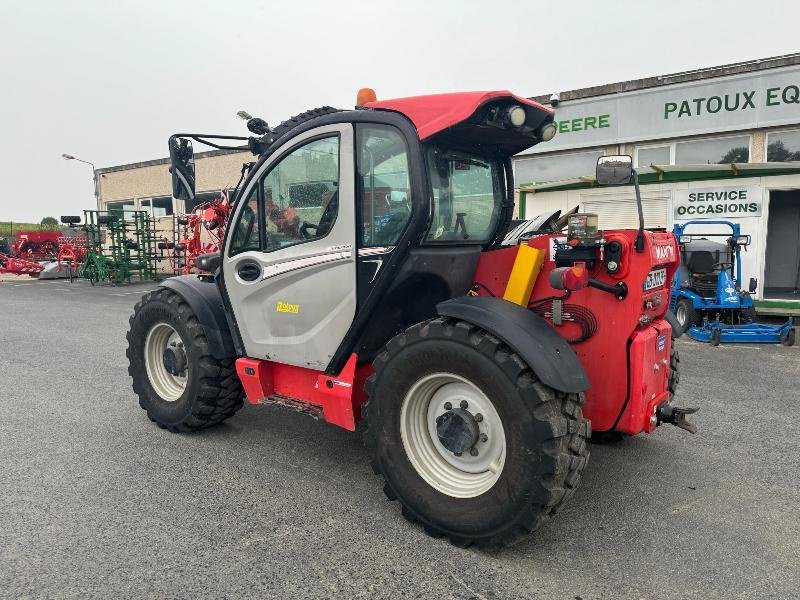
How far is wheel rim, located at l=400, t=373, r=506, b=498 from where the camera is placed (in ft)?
9.75

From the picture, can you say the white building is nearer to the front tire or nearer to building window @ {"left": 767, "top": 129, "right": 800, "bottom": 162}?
building window @ {"left": 767, "top": 129, "right": 800, "bottom": 162}

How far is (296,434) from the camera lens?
14.9 ft

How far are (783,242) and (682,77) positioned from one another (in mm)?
5035

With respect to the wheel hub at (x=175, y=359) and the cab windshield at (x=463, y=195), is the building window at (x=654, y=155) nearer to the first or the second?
the cab windshield at (x=463, y=195)

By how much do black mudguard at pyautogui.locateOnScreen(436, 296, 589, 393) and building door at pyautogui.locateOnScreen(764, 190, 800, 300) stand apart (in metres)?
13.5

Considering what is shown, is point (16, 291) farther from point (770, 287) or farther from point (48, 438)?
point (770, 287)

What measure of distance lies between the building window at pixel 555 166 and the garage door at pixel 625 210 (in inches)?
85.5

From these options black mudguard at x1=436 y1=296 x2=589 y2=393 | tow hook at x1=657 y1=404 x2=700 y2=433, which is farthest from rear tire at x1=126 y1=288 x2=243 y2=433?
tow hook at x1=657 y1=404 x2=700 y2=433

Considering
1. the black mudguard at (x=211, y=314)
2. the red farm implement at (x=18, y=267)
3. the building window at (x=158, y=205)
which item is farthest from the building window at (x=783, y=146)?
the red farm implement at (x=18, y=267)

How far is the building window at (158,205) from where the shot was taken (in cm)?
2395

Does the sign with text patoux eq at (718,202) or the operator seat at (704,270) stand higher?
the sign with text patoux eq at (718,202)

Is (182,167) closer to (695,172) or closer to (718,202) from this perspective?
(695,172)

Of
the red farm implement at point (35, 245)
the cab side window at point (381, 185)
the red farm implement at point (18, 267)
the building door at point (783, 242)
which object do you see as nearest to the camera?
the cab side window at point (381, 185)

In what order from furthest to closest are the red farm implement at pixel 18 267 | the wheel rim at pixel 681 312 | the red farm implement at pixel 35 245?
the red farm implement at pixel 35 245 < the red farm implement at pixel 18 267 < the wheel rim at pixel 681 312
